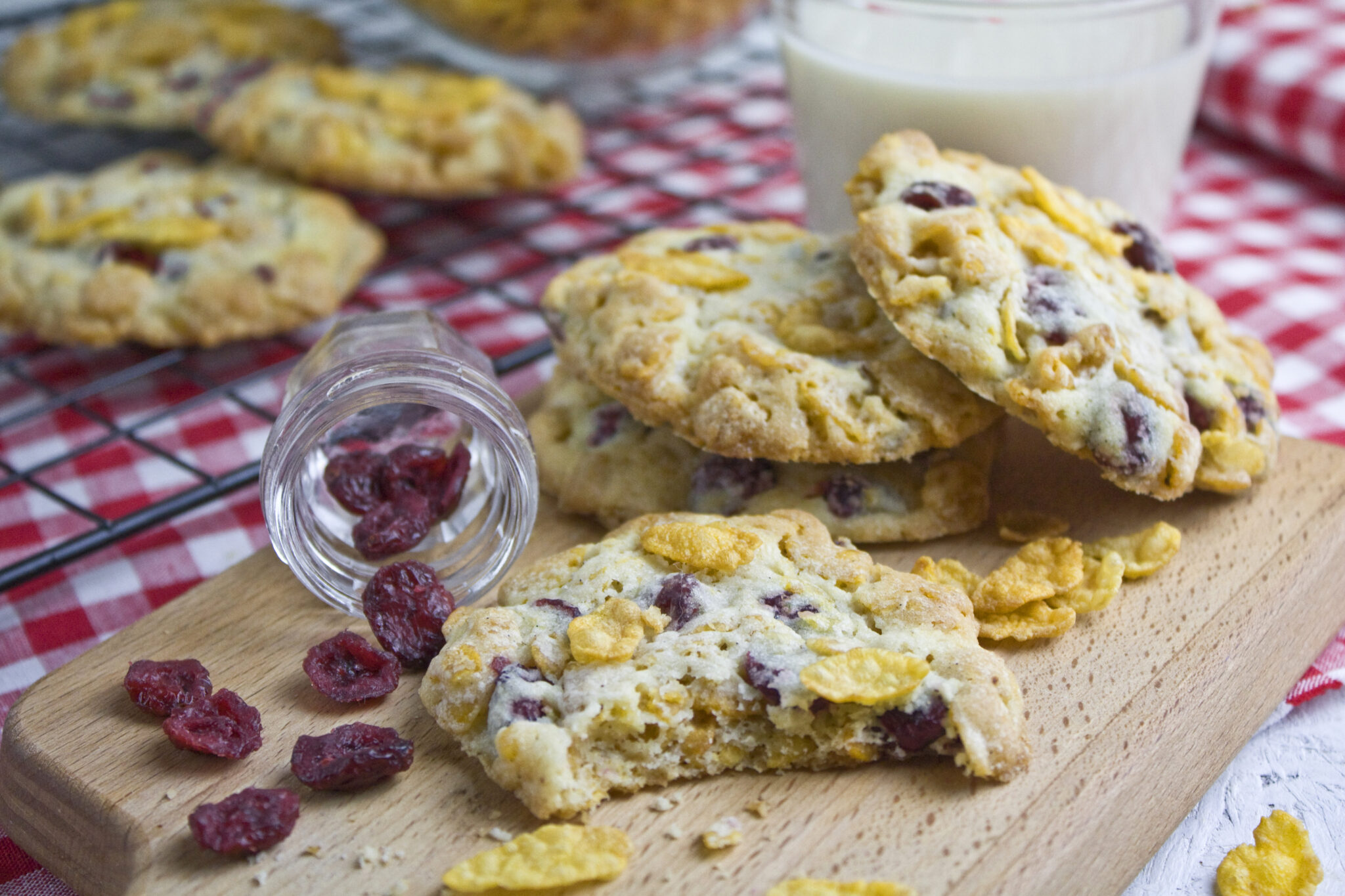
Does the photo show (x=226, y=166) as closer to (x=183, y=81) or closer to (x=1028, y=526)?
(x=183, y=81)

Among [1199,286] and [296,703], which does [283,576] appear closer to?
[296,703]

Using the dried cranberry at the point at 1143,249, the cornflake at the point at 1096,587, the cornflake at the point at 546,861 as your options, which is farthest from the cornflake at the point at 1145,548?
the cornflake at the point at 546,861

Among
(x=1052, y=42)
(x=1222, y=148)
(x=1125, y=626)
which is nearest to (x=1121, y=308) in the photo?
(x=1125, y=626)

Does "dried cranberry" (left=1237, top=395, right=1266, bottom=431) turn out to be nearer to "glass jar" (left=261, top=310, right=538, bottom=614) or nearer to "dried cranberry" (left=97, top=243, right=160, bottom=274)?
"glass jar" (left=261, top=310, right=538, bottom=614)

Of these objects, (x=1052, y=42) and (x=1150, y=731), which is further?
(x=1052, y=42)

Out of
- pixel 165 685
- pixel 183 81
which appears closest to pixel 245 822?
pixel 165 685

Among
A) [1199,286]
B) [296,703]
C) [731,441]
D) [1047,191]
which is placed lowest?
[1199,286]
